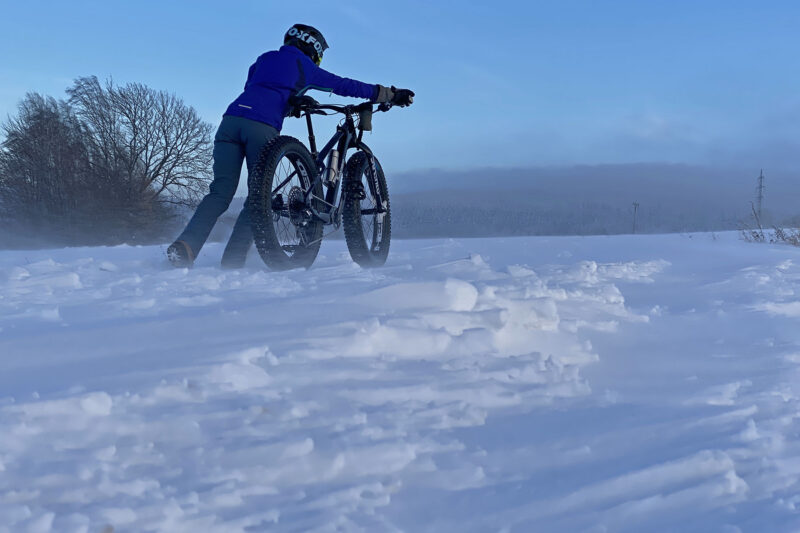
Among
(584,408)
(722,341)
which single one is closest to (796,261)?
(722,341)

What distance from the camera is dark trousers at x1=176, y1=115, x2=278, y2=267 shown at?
13.7ft

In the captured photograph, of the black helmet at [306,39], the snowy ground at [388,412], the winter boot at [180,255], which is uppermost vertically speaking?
the black helmet at [306,39]

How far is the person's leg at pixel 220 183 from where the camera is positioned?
421cm

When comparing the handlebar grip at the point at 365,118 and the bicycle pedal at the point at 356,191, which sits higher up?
the handlebar grip at the point at 365,118

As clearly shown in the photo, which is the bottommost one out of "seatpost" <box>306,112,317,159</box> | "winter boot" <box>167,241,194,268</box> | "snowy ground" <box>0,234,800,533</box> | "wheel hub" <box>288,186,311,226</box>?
"snowy ground" <box>0,234,800,533</box>

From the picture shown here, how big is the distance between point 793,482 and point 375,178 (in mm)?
3838

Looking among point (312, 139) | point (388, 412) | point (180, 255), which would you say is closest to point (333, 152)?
point (312, 139)

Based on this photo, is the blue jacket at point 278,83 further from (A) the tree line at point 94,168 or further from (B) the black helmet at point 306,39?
(A) the tree line at point 94,168

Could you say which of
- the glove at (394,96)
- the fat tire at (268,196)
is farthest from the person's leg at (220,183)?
the glove at (394,96)

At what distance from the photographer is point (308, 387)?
1.75m

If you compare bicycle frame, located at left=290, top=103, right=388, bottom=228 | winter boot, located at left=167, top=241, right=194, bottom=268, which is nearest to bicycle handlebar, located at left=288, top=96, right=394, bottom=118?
bicycle frame, located at left=290, top=103, right=388, bottom=228

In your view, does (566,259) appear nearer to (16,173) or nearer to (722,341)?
(722,341)

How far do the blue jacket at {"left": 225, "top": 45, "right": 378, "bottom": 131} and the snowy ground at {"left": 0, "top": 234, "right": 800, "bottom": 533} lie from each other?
1.65m

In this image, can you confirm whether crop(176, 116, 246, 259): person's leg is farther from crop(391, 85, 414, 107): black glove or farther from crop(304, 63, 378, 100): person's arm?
crop(391, 85, 414, 107): black glove
